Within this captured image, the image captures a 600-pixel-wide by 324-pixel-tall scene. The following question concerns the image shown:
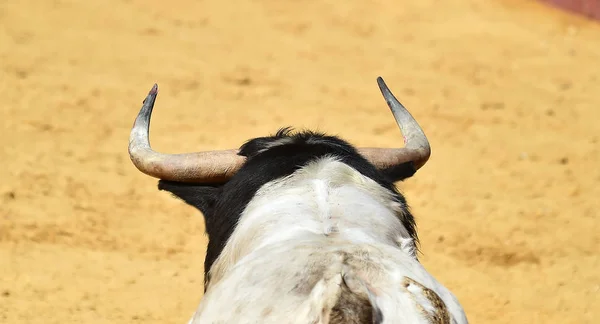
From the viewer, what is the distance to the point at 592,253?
7359mm

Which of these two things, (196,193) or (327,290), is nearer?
(327,290)

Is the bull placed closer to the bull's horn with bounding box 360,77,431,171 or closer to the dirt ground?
the bull's horn with bounding box 360,77,431,171

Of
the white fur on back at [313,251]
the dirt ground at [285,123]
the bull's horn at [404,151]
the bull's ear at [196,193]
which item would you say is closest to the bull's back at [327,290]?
the white fur on back at [313,251]

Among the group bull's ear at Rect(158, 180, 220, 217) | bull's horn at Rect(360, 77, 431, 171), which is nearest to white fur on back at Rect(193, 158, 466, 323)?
bull's ear at Rect(158, 180, 220, 217)

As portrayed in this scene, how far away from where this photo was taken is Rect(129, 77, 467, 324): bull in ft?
9.61

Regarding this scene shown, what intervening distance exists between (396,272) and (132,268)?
3799mm

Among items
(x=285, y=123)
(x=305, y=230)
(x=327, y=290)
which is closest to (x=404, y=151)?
(x=305, y=230)

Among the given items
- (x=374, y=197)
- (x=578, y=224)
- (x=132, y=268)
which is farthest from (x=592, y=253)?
(x=374, y=197)

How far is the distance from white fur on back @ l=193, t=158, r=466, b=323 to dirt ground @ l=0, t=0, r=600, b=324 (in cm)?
247

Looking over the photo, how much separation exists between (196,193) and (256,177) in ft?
1.68

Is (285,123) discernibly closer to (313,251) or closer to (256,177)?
(256,177)

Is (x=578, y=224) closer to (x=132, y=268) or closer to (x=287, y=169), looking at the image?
(x=132, y=268)

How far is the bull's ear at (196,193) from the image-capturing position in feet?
14.1

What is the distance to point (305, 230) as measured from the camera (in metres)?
3.38
